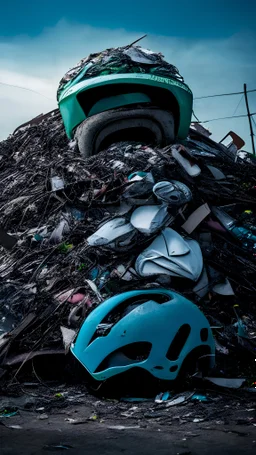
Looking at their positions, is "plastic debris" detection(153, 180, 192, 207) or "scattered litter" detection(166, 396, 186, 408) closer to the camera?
"scattered litter" detection(166, 396, 186, 408)

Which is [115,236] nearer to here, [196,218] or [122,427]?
[196,218]

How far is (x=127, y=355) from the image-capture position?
455 centimetres

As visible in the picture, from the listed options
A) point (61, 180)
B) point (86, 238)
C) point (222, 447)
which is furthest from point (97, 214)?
point (222, 447)

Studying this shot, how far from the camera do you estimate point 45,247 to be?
6.90 m

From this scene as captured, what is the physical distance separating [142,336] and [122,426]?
86cm

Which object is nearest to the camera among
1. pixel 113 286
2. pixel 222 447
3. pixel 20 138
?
pixel 222 447

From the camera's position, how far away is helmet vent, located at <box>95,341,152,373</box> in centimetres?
445

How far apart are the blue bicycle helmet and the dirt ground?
33cm

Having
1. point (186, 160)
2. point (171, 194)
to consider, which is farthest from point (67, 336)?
point (186, 160)

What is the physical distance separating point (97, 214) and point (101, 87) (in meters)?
2.29

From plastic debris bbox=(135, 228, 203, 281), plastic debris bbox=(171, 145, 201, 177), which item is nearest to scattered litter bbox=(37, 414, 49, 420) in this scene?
plastic debris bbox=(135, 228, 203, 281)

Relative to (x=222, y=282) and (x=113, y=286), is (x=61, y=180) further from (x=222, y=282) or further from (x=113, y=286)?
(x=222, y=282)

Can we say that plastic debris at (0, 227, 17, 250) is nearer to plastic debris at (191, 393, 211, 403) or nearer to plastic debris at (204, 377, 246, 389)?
plastic debris at (204, 377, 246, 389)

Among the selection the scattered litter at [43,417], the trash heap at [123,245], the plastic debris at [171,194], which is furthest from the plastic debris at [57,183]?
the scattered litter at [43,417]
